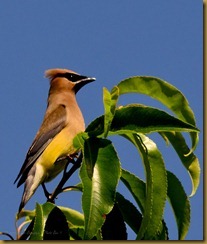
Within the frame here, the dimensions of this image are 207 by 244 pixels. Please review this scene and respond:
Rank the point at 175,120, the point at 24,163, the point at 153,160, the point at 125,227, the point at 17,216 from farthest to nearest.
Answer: the point at 24,163 < the point at 17,216 < the point at 125,227 < the point at 153,160 < the point at 175,120

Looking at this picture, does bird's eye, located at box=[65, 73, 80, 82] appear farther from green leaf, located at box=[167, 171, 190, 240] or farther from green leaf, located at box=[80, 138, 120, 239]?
green leaf, located at box=[80, 138, 120, 239]

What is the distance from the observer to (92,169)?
2.64 meters

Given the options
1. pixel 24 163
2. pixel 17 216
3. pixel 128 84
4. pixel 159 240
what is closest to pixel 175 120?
pixel 128 84

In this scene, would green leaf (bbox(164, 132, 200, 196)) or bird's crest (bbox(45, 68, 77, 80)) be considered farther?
bird's crest (bbox(45, 68, 77, 80))

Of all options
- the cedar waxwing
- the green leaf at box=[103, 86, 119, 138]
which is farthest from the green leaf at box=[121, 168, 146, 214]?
the cedar waxwing

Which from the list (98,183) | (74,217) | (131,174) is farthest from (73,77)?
(98,183)

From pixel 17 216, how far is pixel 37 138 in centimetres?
252

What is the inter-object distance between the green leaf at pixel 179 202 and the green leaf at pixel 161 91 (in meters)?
0.21

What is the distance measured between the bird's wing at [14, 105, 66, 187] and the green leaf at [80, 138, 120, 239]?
2787mm

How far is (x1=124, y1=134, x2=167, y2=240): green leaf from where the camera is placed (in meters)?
2.69

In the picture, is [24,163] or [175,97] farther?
[24,163]

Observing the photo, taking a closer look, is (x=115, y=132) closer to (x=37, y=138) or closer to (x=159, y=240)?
(x=159, y=240)

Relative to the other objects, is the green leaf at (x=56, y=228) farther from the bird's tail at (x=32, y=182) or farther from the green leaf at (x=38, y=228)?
the bird's tail at (x=32, y=182)

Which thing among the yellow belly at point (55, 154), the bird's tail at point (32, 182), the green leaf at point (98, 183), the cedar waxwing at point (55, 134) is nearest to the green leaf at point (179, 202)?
the green leaf at point (98, 183)
